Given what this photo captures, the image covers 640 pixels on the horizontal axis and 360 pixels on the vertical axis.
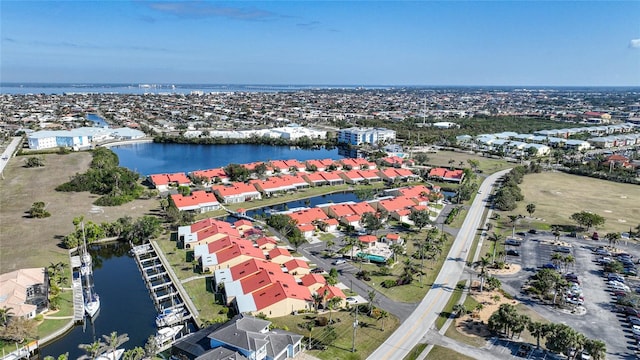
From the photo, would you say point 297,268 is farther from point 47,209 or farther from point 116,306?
point 47,209

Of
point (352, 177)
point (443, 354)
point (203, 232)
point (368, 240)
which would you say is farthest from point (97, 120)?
point (443, 354)

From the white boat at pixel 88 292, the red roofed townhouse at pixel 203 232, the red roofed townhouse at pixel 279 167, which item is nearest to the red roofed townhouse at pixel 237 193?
the red roofed townhouse at pixel 203 232

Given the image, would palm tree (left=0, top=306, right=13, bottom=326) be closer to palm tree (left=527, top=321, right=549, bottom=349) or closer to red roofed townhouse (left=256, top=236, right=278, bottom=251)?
red roofed townhouse (left=256, top=236, right=278, bottom=251)

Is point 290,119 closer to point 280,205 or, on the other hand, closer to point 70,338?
point 280,205

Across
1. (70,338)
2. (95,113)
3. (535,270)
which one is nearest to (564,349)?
(535,270)

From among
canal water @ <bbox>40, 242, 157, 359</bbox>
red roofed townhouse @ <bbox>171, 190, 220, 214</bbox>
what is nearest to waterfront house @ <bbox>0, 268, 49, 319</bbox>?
canal water @ <bbox>40, 242, 157, 359</bbox>

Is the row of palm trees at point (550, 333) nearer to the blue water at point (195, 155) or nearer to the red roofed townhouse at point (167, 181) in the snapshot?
the red roofed townhouse at point (167, 181)

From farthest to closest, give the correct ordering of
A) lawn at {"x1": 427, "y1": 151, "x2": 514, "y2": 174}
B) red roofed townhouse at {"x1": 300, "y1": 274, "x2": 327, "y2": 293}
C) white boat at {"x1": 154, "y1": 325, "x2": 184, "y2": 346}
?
lawn at {"x1": 427, "y1": 151, "x2": 514, "y2": 174}
red roofed townhouse at {"x1": 300, "y1": 274, "x2": 327, "y2": 293}
white boat at {"x1": 154, "y1": 325, "x2": 184, "y2": 346}
